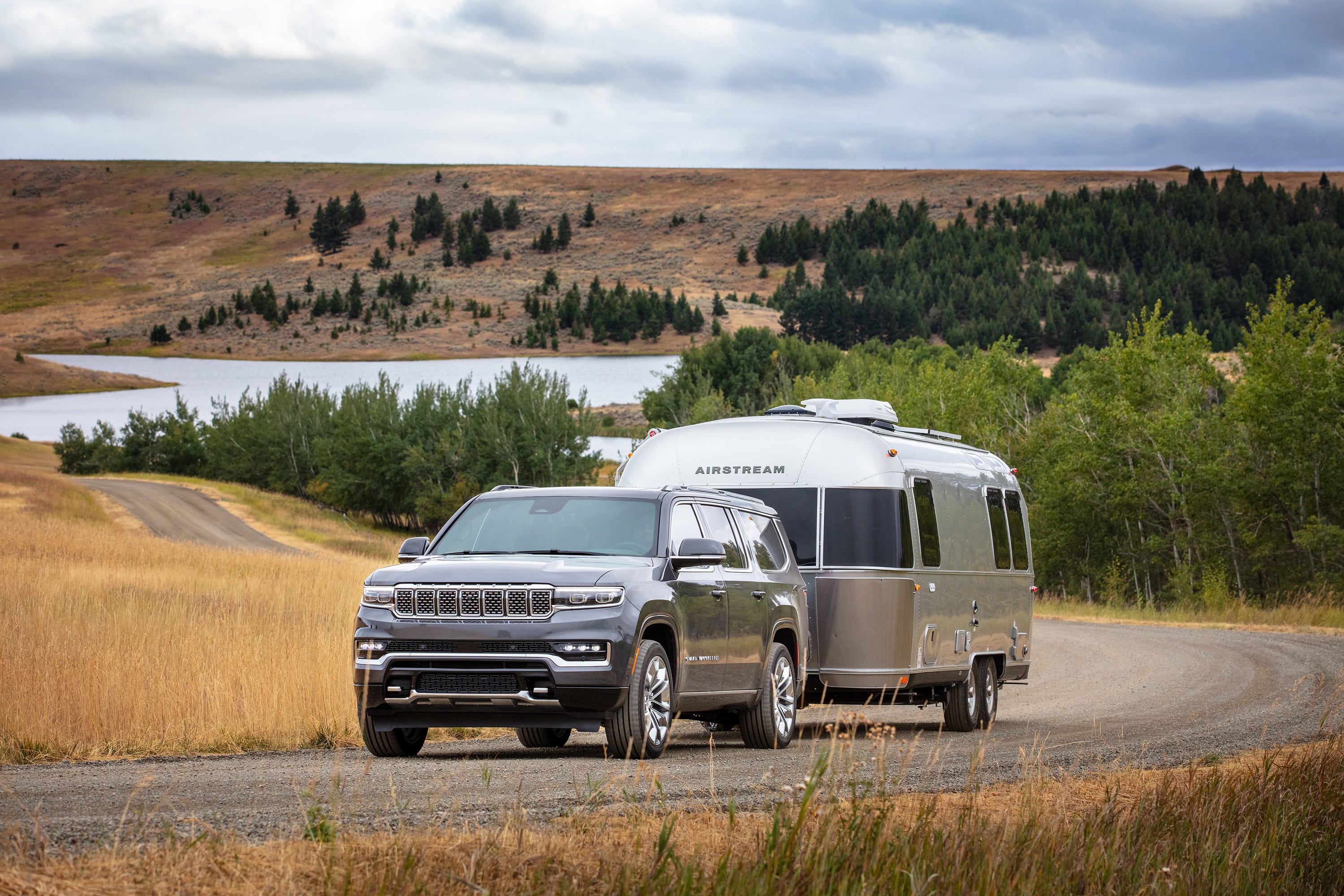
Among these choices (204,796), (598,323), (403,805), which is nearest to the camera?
(403,805)

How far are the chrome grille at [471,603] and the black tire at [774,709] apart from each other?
3.08 metres

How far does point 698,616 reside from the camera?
11125mm

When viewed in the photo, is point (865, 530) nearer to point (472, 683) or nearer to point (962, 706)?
point (962, 706)

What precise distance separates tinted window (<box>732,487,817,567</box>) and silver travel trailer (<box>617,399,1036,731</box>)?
1 centimetres

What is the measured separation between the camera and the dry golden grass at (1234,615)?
1383 inches

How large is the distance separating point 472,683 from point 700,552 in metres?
1.95

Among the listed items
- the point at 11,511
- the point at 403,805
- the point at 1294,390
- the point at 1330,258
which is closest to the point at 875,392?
the point at 1294,390

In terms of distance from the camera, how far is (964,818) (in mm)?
6812

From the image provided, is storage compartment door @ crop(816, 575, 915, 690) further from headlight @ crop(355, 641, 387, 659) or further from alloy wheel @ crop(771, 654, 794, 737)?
headlight @ crop(355, 641, 387, 659)

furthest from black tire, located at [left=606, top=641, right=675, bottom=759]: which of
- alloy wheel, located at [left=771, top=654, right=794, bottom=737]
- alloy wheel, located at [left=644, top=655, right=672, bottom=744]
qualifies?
alloy wheel, located at [left=771, top=654, right=794, bottom=737]

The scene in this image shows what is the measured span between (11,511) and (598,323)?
283 feet

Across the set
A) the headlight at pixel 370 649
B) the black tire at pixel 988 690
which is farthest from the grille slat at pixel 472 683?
the black tire at pixel 988 690

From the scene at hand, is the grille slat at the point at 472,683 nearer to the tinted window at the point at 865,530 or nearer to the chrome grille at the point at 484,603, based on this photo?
the chrome grille at the point at 484,603

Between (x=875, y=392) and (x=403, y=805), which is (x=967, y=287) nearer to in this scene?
(x=875, y=392)
